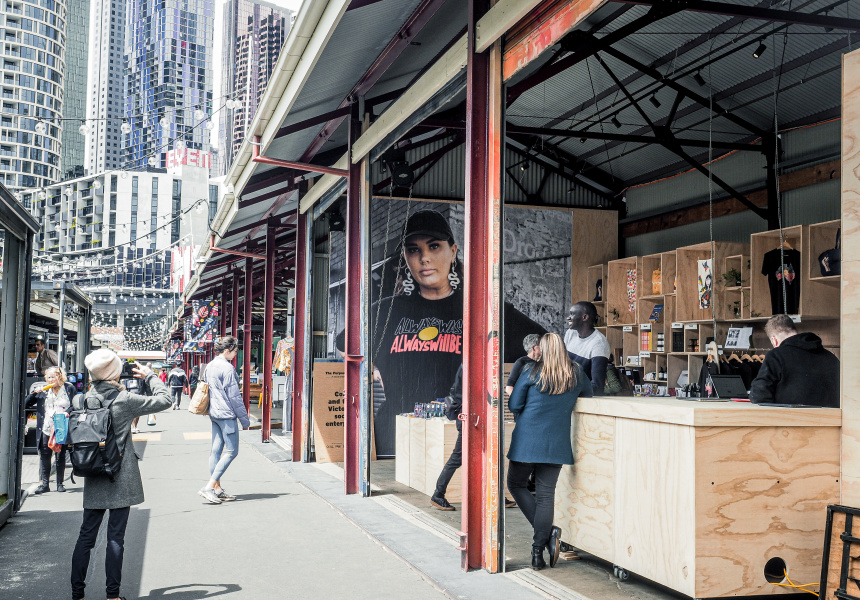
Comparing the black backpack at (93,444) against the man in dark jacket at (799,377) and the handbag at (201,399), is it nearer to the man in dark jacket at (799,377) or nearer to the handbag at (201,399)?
the man in dark jacket at (799,377)

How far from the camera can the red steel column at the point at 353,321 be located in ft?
33.1

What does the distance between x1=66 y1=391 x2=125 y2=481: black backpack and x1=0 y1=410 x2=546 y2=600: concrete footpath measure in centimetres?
104

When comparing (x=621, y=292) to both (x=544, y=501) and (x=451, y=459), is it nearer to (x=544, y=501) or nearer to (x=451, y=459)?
(x=451, y=459)

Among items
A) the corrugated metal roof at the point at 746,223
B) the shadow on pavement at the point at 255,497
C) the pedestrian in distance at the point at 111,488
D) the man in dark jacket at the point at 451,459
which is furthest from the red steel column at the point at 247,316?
the pedestrian in distance at the point at 111,488

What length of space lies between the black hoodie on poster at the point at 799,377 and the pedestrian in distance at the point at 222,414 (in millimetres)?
5572

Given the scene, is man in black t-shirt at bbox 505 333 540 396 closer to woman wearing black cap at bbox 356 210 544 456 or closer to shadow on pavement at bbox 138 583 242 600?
shadow on pavement at bbox 138 583 242 600

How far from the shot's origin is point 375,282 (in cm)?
1327

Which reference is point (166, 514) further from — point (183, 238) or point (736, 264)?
point (183, 238)

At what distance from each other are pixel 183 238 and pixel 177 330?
35.9m

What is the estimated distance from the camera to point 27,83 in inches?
5276

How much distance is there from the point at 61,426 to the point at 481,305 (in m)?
3.09

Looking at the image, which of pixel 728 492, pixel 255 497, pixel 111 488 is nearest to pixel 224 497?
pixel 255 497

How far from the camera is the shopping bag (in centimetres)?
548

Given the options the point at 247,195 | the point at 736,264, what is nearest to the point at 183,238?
the point at 247,195
